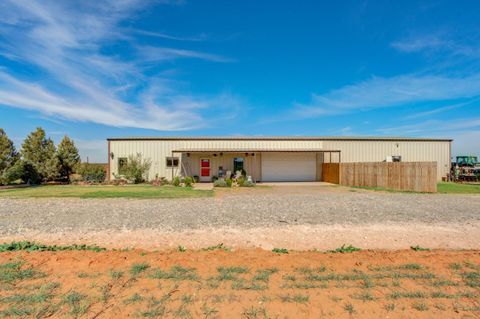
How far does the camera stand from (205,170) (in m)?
22.8

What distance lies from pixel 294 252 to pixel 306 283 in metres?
1.35

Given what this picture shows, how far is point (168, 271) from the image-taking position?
3.92 meters

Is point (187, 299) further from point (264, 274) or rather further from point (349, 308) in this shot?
point (349, 308)

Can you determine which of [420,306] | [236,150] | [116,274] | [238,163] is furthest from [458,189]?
[116,274]

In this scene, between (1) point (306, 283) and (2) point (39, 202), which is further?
(2) point (39, 202)

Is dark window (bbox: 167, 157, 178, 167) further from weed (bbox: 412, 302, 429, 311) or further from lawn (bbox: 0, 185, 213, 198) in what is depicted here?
weed (bbox: 412, 302, 429, 311)

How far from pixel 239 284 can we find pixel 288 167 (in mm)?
20399

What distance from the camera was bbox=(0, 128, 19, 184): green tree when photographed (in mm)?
18203

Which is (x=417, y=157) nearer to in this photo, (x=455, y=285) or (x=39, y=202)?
(x=455, y=285)

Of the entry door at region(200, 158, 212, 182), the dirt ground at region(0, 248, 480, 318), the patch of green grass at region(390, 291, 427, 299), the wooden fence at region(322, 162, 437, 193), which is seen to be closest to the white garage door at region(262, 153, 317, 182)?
the wooden fence at region(322, 162, 437, 193)

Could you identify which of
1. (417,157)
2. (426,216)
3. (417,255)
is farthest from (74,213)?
(417,157)

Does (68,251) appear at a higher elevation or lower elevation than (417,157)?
lower

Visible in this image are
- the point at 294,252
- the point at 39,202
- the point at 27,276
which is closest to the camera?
the point at 27,276

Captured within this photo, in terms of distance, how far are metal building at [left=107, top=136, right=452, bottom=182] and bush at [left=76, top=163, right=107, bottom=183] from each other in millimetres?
973
